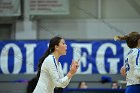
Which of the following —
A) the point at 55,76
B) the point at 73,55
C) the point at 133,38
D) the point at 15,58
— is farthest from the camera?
the point at 15,58

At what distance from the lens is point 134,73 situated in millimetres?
4816

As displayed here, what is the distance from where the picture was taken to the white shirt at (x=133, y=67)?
481 cm

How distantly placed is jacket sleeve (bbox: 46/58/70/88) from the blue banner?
8.04 meters

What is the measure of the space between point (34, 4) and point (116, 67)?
3.38 meters

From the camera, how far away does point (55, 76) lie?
14.5ft

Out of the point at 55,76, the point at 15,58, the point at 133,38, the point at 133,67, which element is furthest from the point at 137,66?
the point at 15,58

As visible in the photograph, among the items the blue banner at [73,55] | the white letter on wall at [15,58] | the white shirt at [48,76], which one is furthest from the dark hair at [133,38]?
the white letter on wall at [15,58]

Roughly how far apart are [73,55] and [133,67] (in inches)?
306

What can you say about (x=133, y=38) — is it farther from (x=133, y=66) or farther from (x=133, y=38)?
(x=133, y=66)

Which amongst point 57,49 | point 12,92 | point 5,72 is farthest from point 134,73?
point 5,72

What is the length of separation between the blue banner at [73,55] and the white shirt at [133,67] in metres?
7.60

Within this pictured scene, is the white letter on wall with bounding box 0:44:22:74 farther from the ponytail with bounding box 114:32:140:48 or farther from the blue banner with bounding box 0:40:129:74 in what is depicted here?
the ponytail with bounding box 114:32:140:48

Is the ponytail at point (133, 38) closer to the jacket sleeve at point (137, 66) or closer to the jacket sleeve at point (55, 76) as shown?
A: the jacket sleeve at point (137, 66)

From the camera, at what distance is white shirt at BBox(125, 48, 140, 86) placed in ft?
15.8
